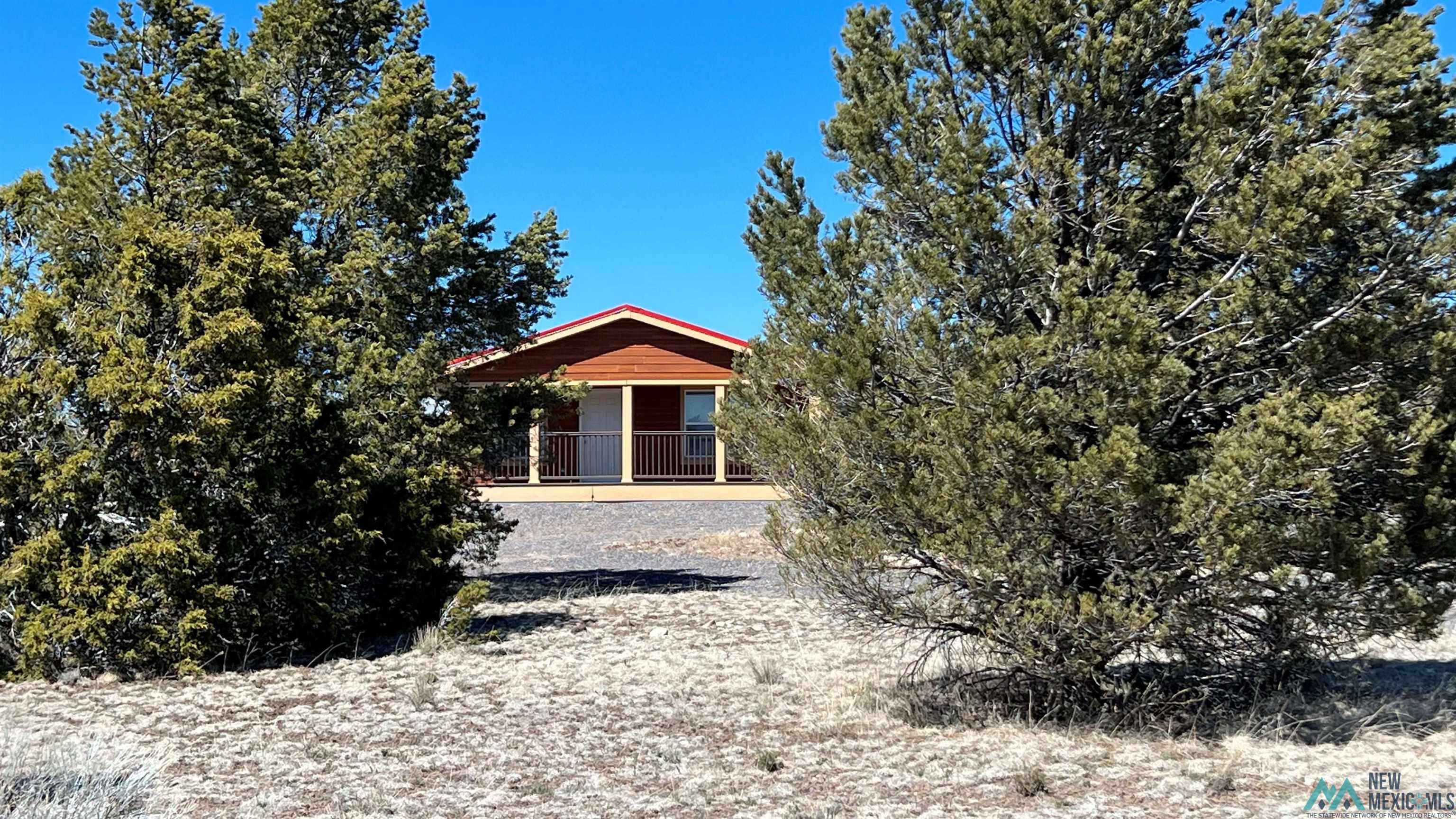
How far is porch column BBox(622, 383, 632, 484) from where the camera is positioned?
24.6m

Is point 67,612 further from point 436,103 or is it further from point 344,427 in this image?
point 436,103

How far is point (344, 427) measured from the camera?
8625mm

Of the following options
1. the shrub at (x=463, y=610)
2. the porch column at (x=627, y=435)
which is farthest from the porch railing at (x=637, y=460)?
the shrub at (x=463, y=610)

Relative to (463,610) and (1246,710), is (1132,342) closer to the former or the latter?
(1246,710)

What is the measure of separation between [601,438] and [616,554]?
1041cm

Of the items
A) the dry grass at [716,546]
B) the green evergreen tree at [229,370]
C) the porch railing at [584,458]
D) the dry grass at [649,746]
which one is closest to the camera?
the dry grass at [649,746]

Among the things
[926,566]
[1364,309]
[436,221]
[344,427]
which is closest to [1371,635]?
[1364,309]

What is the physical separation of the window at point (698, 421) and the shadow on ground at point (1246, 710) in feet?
63.5

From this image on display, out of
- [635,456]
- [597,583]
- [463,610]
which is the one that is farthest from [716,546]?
[635,456]

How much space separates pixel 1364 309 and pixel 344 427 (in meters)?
6.89

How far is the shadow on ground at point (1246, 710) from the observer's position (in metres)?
5.79

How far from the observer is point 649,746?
19.3 feet

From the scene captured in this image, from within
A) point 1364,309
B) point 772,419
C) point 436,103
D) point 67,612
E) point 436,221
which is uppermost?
point 436,103

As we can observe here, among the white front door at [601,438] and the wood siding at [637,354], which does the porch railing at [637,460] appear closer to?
the white front door at [601,438]
